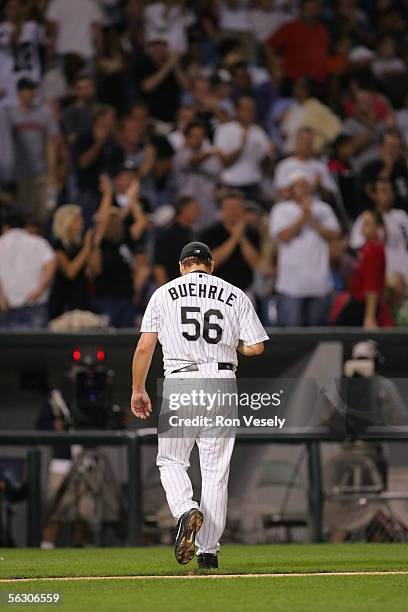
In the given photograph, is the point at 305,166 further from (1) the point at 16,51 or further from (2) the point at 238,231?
(1) the point at 16,51

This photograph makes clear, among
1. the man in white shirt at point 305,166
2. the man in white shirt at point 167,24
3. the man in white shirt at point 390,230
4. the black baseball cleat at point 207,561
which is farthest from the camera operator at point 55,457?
the man in white shirt at point 167,24

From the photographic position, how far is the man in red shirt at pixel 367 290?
50.8 feet

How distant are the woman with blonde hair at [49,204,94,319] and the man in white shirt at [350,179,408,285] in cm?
298

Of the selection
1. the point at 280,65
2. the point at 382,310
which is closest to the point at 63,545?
the point at 382,310

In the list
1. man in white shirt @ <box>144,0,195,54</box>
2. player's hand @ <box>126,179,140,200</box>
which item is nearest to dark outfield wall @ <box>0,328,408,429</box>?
player's hand @ <box>126,179,140,200</box>

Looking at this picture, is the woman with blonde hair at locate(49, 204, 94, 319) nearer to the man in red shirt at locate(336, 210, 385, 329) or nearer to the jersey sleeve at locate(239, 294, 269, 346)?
the man in red shirt at locate(336, 210, 385, 329)

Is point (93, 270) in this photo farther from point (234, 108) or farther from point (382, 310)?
point (234, 108)

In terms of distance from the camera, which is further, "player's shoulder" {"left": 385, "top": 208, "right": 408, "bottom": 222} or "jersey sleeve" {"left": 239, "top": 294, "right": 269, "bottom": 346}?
"player's shoulder" {"left": 385, "top": 208, "right": 408, "bottom": 222}

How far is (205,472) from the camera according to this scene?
884 centimetres

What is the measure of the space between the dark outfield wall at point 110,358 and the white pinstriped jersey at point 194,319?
4.97 m

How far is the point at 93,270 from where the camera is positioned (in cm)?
1567

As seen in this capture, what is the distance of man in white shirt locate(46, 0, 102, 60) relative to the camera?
1906 cm

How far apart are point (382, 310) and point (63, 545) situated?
13.6 feet

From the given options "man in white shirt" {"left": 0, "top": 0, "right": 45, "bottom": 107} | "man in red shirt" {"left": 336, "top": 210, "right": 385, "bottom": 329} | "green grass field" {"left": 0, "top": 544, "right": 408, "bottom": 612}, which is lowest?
"green grass field" {"left": 0, "top": 544, "right": 408, "bottom": 612}
